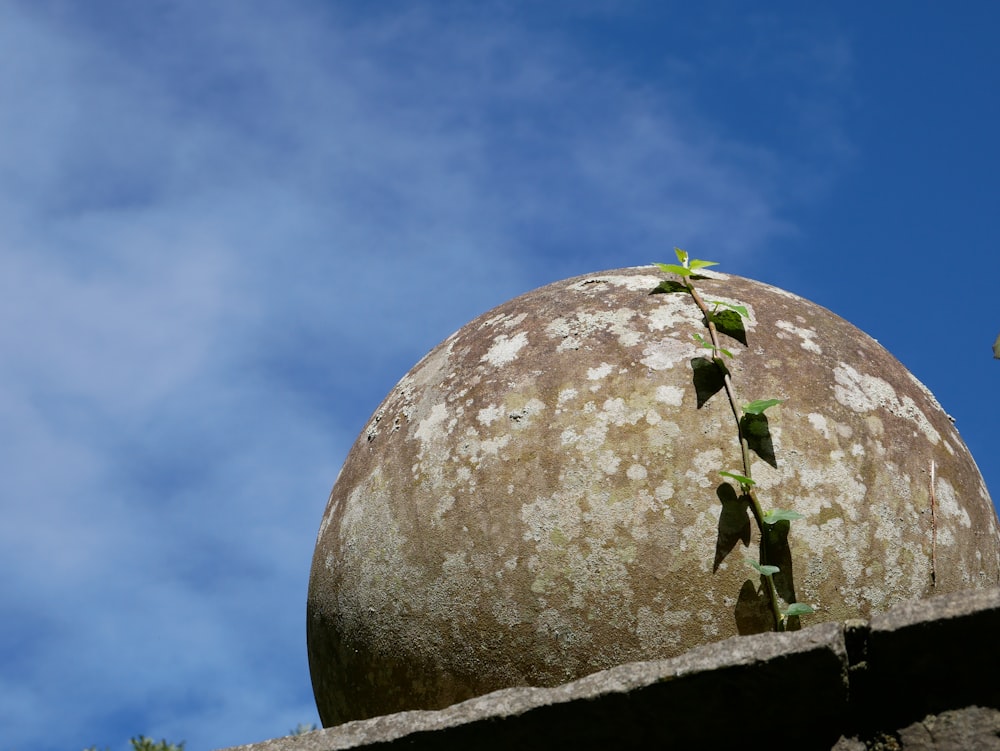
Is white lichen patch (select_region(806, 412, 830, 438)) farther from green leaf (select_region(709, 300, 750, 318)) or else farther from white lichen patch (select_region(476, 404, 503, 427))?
white lichen patch (select_region(476, 404, 503, 427))

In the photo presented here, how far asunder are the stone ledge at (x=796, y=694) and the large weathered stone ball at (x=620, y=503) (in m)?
0.40

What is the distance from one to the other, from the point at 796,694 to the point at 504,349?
171cm

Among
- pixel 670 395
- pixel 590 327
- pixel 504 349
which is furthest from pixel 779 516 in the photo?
pixel 504 349

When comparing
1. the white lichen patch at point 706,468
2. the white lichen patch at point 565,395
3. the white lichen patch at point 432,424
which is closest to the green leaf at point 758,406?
the white lichen patch at point 706,468

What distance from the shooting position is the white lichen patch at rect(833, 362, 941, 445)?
13.5ft

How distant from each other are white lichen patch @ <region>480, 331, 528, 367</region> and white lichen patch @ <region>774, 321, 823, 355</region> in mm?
960

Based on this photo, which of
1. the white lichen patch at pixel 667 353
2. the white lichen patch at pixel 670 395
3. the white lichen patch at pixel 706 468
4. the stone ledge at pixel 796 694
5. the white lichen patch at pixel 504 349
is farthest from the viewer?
the white lichen patch at pixel 504 349

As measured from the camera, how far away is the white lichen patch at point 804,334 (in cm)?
424

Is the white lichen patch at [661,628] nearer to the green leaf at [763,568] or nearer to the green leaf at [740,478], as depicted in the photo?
the green leaf at [763,568]

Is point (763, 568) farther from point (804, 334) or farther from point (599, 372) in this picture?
point (804, 334)

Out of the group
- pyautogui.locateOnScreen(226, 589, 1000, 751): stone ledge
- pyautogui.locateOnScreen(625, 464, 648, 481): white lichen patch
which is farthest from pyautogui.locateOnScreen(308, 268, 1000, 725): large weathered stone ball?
pyautogui.locateOnScreen(226, 589, 1000, 751): stone ledge

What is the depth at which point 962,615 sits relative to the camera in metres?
3.07

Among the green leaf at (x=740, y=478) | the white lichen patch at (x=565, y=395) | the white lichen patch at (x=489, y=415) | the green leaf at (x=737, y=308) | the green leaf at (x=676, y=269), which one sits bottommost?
the green leaf at (x=740, y=478)

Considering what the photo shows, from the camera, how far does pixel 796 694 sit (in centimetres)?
322
